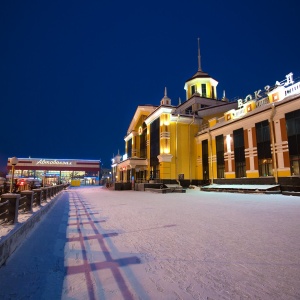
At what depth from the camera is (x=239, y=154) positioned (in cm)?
2427

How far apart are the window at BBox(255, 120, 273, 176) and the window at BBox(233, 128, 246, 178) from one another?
2143mm

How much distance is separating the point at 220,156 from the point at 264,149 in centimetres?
699

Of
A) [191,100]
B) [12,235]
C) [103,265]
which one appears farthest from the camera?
[191,100]

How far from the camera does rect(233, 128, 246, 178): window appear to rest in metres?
23.8

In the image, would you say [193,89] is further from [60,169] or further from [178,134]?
[60,169]

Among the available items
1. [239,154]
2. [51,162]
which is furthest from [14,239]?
[51,162]

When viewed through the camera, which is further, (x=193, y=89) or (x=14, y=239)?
(x=193, y=89)

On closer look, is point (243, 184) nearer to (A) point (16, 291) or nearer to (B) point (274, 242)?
(B) point (274, 242)

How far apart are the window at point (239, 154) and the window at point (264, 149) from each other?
2143 millimetres

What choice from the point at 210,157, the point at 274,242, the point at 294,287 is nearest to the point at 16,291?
the point at 294,287

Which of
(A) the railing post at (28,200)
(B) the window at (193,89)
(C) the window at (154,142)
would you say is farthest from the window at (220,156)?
(A) the railing post at (28,200)

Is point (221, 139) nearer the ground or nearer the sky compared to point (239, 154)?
nearer the sky

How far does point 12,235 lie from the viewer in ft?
15.1

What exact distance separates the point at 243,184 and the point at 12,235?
22393mm
